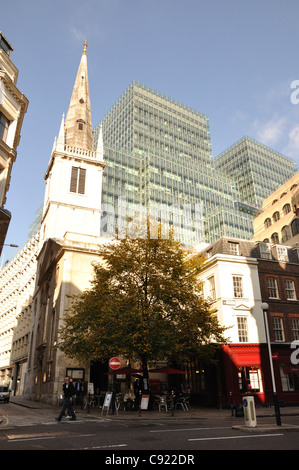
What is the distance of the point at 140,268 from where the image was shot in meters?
24.5

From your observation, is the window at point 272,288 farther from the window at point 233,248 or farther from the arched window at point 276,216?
the arched window at point 276,216

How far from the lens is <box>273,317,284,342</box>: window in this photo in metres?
29.7

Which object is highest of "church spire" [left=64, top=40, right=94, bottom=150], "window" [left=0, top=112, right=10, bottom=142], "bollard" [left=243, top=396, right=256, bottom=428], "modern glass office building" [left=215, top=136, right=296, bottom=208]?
"modern glass office building" [left=215, top=136, right=296, bottom=208]

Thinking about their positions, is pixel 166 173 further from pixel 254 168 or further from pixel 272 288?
pixel 272 288

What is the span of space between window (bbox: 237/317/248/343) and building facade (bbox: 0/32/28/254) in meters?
18.4

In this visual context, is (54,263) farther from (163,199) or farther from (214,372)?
(163,199)

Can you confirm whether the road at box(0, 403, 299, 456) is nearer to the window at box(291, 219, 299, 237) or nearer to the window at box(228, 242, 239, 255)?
the window at box(228, 242, 239, 255)

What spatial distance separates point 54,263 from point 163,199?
5488cm

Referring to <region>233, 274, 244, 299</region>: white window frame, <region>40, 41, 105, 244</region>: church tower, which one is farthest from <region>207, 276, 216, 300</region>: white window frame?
<region>40, 41, 105, 244</region>: church tower

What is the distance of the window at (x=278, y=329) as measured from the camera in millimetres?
29728

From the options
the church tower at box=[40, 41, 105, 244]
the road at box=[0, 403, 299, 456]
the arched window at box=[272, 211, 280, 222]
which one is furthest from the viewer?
the arched window at box=[272, 211, 280, 222]

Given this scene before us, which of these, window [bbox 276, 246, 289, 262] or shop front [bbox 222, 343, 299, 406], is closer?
shop front [bbox 222, 343, 299, 406]

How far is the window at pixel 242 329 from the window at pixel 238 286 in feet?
6.49

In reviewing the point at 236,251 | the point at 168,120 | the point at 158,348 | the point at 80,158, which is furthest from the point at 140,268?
the point at 168,120
